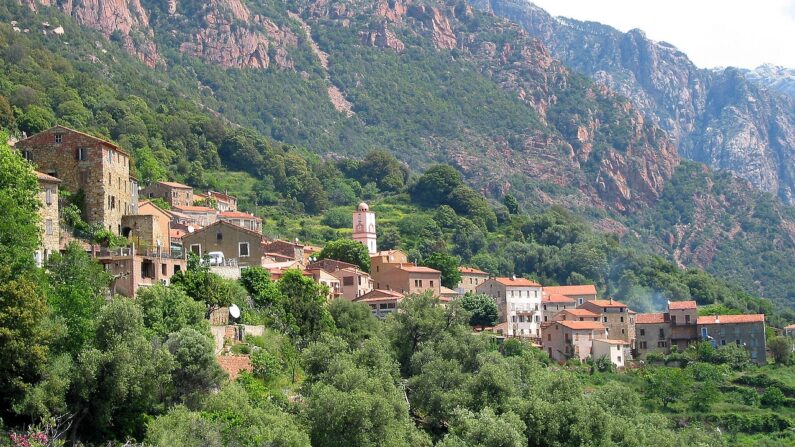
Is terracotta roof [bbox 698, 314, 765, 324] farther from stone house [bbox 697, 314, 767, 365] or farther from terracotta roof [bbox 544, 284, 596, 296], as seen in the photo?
terracotta roof [bbox 544, 284, 596, 296]

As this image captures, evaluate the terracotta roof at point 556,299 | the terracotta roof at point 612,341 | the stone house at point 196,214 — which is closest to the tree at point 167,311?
the stone house at point 196,214

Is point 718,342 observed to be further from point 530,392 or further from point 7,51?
point 7,51

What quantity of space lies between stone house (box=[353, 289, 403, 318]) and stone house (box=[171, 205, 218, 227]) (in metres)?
16.4

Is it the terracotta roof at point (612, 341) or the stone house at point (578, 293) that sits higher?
the stone house at point (578, 293)

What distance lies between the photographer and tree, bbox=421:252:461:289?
98.6 meters

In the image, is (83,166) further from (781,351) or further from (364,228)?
(781,351)

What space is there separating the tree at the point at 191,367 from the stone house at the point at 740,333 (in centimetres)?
6125

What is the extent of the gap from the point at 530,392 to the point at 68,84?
8874cm

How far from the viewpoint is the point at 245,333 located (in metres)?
56.9

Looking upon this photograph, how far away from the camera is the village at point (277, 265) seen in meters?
57.3

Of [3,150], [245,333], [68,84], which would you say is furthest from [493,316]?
[68,84]

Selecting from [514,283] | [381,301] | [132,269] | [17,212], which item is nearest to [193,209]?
[381,301]

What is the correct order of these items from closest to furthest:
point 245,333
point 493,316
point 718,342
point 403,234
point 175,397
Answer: point 175,397, point 245,333, point 493,316, point 718,342, point 403,234

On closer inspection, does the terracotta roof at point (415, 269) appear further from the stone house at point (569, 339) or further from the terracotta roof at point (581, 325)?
the terracotta roof at point (581, 325)
